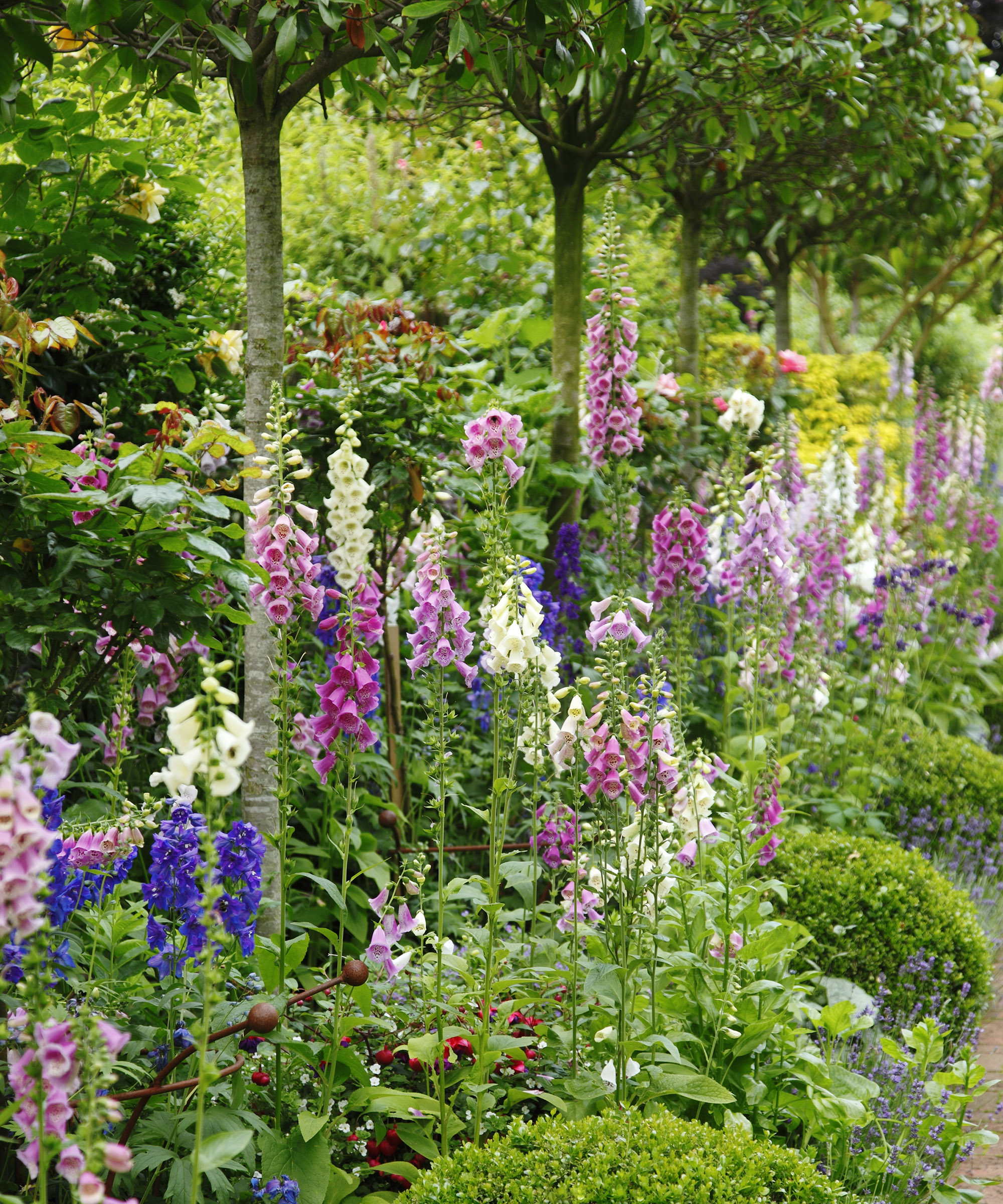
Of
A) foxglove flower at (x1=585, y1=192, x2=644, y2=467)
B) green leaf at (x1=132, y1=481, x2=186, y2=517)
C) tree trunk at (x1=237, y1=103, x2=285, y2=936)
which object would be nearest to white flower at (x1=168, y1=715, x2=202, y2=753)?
green leaf at (x1=132, y1=481, x2=186, y2=517)

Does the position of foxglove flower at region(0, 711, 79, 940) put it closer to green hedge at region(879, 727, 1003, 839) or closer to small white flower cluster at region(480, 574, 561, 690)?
small white flower cluster at region(480, 574, 561, 690)

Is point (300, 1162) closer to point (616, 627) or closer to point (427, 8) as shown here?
point (616, 627)

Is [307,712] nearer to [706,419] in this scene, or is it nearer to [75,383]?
[75,383]

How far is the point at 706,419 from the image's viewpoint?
7.30 metres

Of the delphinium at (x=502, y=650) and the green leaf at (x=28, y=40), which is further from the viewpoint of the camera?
the delphinium at (x=502, y=650)

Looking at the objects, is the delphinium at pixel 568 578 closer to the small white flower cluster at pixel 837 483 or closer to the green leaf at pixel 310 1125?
the small white flower cluster at pixel 837 483

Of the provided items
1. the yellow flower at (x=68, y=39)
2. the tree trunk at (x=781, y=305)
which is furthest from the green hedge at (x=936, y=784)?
the tree trunk at (x=781, y=305)

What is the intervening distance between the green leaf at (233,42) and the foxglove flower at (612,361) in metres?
1.73

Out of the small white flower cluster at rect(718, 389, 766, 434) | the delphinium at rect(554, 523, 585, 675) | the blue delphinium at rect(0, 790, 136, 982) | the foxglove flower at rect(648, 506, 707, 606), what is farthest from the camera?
the small white flower cluster at rect(718, 389, 766, 434)

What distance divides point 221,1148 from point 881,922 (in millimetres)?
2904

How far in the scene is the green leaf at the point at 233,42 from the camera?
2221 mm

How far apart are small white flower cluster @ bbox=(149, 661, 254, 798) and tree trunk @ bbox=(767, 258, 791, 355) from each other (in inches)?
326

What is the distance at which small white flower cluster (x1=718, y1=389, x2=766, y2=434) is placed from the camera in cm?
464

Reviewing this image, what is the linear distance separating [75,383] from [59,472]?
159 cm
